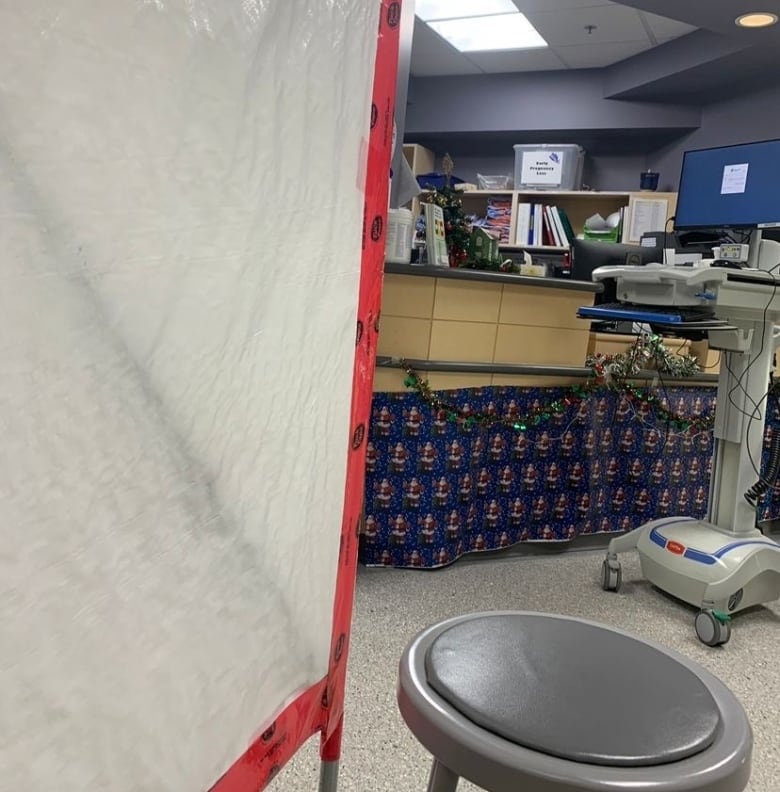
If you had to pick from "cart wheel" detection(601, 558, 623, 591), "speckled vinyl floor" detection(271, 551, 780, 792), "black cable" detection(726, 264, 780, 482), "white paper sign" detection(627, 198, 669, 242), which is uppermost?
"white paper sign" detection(627, 198, 669, 242)

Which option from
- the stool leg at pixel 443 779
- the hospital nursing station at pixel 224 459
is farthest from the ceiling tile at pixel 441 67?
the stool leg at pixel 443 779

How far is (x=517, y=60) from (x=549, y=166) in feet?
2.69

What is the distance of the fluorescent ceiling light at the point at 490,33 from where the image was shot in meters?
4.60

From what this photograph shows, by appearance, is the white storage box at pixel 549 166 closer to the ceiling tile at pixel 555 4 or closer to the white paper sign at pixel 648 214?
the white paper sign at pixel 648 214

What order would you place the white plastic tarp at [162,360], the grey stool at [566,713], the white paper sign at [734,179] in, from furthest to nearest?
the white paper sign at [734,179] < the grey stool at [566,713] < the white plastic tarp at [162,360]

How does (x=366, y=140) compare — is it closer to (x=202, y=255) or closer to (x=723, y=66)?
(x=202, y=255)

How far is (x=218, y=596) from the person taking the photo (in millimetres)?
572

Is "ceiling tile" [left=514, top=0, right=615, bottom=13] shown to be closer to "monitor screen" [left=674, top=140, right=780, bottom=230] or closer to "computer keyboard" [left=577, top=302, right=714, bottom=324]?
"monitor screen" [left=674, top=140, right=780, bottom=230]

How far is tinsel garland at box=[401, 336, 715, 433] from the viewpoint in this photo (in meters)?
2.66

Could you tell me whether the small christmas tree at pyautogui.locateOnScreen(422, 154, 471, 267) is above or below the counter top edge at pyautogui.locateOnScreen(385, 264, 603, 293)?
above

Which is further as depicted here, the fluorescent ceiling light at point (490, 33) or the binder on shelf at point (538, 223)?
the binder on shelf at point (538, 223)

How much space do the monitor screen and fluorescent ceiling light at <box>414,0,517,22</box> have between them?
2.21 metres

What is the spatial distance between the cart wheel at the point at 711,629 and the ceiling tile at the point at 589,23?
12.0 feet

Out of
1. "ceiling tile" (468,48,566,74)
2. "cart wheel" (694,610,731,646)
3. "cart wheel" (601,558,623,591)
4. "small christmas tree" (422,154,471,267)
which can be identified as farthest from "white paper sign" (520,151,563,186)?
"cart wheel" (694,610,731,646)
